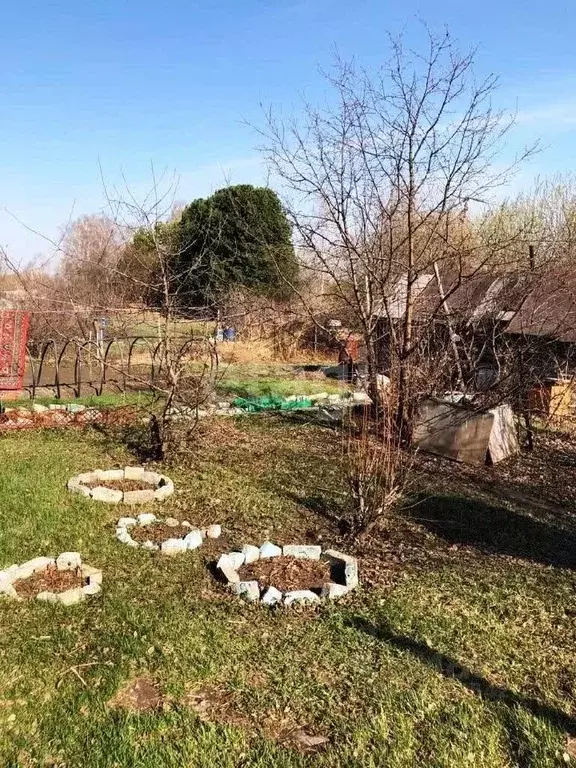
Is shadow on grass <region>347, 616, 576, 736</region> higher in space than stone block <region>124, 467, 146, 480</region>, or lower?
lower

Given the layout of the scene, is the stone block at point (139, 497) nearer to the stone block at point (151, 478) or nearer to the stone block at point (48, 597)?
the stone block at point (151, 478)

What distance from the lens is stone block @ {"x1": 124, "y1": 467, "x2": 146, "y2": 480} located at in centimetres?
640

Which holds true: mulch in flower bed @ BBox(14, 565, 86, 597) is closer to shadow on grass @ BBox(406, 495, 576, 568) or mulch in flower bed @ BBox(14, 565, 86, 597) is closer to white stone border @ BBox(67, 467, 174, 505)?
white stone border @ BBox(67, 467, 174, 505)

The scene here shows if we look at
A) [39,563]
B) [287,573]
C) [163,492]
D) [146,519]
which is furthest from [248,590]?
[163,492]

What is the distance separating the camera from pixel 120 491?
5.90m

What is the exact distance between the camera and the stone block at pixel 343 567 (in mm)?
4359

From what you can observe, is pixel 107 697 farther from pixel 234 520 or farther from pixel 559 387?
pixel 559 387

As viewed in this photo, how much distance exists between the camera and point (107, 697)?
2.99 m

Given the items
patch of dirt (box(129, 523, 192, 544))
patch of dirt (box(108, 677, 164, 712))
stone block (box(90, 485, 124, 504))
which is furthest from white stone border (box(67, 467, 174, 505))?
patch of dirt (box(108, 677, 164, 712))

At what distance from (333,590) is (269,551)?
0.70 metres

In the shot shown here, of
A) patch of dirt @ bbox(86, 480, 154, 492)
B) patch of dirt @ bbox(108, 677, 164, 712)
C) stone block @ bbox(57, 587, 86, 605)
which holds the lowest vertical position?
patch of dirt @ bbox(108, 677, 164, 712)

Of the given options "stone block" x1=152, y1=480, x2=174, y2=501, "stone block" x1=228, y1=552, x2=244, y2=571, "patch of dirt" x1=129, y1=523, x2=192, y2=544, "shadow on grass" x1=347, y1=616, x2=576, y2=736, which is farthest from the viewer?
"stone block" x1=152, y1=480, x2=174, y2=501

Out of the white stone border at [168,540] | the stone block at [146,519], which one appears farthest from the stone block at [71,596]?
the stone block at [146,519]

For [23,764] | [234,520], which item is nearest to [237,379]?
[234,520]
